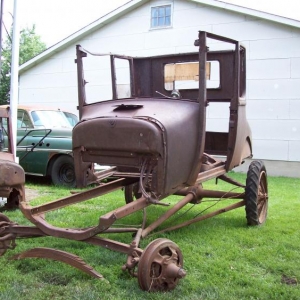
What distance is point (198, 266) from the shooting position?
4277 millimetres

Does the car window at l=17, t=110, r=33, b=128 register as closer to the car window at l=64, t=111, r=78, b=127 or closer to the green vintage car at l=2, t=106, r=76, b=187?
the green vintage car at l=2, t=106, r=76, b=187

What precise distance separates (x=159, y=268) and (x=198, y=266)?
31.6 inches

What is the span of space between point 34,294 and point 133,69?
4033 mm

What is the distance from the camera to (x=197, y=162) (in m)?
4.44

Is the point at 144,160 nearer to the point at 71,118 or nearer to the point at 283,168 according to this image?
the point at 71,118

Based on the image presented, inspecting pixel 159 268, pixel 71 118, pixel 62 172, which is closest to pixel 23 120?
pixel 71 118

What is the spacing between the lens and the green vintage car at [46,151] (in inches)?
370

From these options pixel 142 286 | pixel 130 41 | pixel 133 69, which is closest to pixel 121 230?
pixel 142 286

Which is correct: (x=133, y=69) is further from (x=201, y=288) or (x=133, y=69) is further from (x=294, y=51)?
(x=294, y=51)

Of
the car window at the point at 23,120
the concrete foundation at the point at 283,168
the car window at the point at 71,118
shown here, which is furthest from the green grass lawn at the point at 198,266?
the concrete foundation at the point at 283,168

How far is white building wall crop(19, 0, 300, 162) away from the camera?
1226cm

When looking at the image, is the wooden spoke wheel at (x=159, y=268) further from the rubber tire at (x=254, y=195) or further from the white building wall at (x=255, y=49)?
→ the white building wall at (x=255, y=49)

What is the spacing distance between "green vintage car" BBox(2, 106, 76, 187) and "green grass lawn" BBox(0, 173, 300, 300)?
3.06 m

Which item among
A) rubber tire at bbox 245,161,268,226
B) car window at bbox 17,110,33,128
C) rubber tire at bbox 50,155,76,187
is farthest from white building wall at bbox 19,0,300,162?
rubber tire at bbox 245,161,268,226
